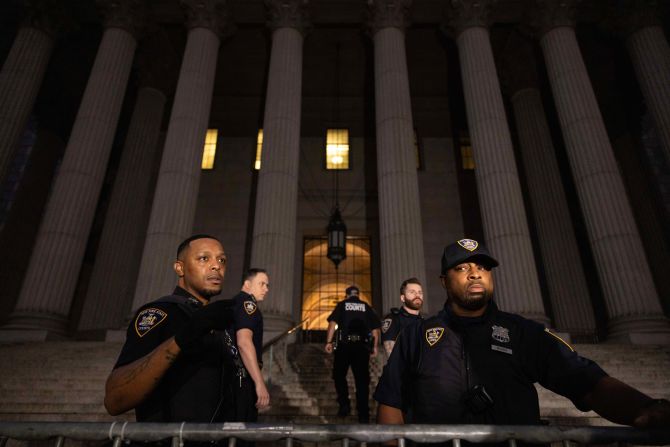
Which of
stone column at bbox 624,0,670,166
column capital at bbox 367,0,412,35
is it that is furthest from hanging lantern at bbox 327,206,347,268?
stone column at bbox 624,0,670,166

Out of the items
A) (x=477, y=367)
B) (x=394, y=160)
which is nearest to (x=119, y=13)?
(x=394, y=160)

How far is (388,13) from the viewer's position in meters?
16.1

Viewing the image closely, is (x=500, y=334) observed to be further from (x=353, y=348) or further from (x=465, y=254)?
(x=353, y=348)

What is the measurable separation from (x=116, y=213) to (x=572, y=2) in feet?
62.3

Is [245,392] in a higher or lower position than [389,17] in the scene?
lower

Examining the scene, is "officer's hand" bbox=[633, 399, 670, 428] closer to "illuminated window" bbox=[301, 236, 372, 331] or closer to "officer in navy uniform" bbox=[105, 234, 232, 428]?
"officer in navy uniform" bbox=[105, 234, 232, 428]

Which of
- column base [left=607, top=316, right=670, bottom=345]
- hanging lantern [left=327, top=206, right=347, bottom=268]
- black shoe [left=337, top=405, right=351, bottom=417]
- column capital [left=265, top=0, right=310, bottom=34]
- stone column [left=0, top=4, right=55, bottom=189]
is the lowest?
black shoe [left=337, top=405, right=351, bottom=417]

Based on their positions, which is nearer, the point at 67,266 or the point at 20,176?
the point at 67,266

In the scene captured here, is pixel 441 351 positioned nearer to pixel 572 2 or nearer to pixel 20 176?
pixel 572 2

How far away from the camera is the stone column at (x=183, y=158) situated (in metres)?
12.6

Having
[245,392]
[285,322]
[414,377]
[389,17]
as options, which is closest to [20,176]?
[285,322]

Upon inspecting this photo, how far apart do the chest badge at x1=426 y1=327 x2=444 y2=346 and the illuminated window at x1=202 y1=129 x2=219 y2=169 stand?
21.8m

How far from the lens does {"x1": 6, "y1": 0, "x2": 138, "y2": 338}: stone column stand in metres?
12.5

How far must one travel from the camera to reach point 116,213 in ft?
58.9
